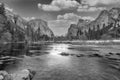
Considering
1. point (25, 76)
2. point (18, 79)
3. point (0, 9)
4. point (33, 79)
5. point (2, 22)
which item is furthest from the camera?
point (0, 9)

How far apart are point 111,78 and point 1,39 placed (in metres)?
155

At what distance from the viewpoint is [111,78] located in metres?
20.7

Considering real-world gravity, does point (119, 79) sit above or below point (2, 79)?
below

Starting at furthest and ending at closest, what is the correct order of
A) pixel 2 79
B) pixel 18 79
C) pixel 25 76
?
1. pixel 25 76
2. pixel 18 79
3. pixel 2 79

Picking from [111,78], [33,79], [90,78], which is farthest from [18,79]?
[111,78]

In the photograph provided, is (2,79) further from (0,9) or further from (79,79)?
(0,9)

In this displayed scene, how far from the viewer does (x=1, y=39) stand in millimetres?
149875

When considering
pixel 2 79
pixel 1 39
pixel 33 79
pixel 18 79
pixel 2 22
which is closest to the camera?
pixel 2 79

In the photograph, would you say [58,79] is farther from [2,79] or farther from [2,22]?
[2,22]

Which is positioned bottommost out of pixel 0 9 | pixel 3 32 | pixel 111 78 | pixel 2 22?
pixel 111 78

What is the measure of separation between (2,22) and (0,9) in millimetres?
26123

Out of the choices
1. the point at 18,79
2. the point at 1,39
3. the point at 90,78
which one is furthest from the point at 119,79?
the point at 1,39

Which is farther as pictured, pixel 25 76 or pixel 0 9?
pixel 0 9

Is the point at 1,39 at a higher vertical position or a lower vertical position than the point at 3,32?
lower
